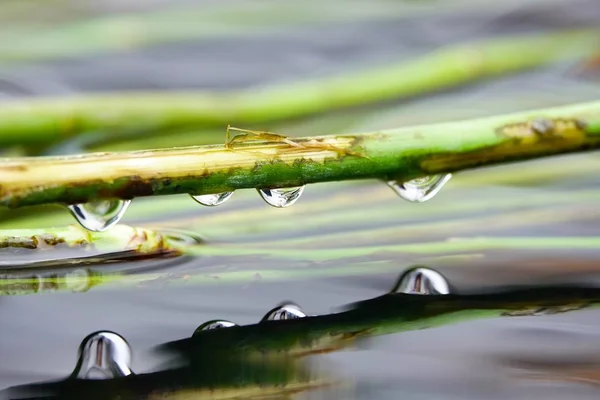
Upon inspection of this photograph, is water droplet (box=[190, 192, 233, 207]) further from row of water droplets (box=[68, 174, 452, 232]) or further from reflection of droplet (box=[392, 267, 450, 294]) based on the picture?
reflection of droplet (box=[392, 267, 450, 294])

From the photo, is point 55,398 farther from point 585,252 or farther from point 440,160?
point 585,252

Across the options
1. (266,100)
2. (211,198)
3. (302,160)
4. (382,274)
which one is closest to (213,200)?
(211,198)

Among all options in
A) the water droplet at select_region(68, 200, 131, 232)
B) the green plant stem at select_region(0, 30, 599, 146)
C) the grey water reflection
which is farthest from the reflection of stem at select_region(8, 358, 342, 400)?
the green plant stem at select_region(0, 30, 599, 146)

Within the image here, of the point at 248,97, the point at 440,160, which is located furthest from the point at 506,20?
the point at 440,160

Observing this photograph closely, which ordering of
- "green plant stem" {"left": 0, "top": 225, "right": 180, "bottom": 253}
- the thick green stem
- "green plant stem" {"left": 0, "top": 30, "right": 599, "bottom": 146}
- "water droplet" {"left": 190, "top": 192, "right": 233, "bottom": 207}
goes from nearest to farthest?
1. the thick green stem
2. "water droplet" {"left": 190, "top": 192, "right": 233, "bottom": 207}
3. "green plant stem" {"left": 0, "top": 225, "right": 180, "bottom": 253}
4. "green plant stem" {"left": 0, "top": 30, "right": 599, "bottom": 146}

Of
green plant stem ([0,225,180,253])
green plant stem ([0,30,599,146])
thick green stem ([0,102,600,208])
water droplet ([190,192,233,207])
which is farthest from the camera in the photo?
green plant stem ([0,30,599,146])

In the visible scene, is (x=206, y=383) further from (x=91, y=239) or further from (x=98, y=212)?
(x=91, y=239)

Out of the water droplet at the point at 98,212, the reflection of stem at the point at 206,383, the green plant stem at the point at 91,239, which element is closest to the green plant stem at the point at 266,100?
the green plant stem at the point at 91,239
